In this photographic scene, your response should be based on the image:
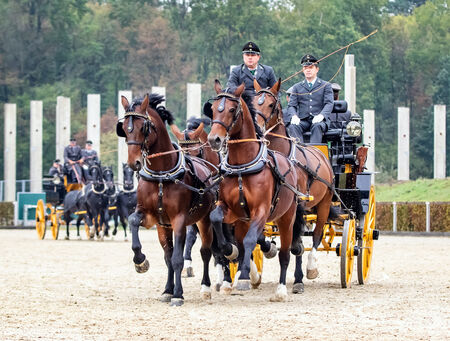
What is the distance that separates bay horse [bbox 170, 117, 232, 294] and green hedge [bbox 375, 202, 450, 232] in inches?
721

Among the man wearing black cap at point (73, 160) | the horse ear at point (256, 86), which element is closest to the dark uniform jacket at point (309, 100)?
the horse ear at point (256, 86)

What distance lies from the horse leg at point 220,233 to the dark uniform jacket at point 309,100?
3.43m

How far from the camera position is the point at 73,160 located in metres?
32.4

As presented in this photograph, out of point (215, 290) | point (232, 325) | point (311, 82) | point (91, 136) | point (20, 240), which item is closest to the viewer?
point (232, 325)

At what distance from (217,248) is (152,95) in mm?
2075

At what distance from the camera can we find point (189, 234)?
50.1 ft

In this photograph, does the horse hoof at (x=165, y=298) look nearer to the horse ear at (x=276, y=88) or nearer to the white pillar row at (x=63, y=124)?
the horse ear at (x=276, y=88)

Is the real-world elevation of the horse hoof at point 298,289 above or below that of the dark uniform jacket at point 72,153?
below

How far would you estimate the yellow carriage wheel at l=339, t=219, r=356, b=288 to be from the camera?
44.1 feet

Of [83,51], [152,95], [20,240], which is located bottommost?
[20,240]

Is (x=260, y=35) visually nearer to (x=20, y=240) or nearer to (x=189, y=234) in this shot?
(x=20, y=240)

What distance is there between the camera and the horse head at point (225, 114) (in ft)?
35.8

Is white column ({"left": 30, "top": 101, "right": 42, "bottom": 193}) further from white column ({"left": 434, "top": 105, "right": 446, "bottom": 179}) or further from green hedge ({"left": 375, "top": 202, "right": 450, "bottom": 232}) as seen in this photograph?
white column ({"left": 434, "top": 105, "right": 446, "bottom": 179})

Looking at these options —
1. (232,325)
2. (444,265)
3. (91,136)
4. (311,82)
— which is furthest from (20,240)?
(232,325)
